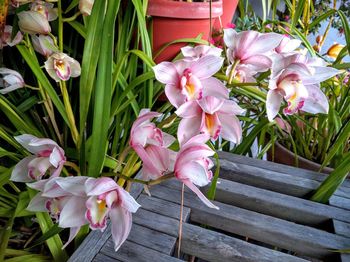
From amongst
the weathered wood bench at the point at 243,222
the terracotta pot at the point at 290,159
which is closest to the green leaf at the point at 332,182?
the weathered wood bench at the point at 243,222

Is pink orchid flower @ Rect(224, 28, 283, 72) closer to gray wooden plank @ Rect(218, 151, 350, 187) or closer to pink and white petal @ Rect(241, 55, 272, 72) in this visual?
pink and white petal @ Rect(241, 55, 272, 72)

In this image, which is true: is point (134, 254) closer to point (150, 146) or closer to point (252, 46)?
point (150, 146)

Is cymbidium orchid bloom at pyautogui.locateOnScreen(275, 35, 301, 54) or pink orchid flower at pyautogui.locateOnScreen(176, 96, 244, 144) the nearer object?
pink orchid flower at pyautogui.locateOnScreen(176, 96, 244, 144)

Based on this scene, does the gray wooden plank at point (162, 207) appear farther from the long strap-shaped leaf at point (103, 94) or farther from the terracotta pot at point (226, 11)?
the terracotta pot at point (226, 11)

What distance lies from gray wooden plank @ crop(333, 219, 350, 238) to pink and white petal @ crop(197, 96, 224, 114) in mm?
371

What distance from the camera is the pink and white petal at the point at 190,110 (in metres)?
0.45

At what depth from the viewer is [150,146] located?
1.60 ft

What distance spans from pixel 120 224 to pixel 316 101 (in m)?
0.33

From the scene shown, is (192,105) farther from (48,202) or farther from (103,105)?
(48,202)

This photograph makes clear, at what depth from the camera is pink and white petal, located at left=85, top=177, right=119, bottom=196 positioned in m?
0.42

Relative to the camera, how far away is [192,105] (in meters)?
0.46

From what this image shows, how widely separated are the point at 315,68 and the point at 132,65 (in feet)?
1.38

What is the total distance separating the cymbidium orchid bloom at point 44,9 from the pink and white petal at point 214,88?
0.36 metres

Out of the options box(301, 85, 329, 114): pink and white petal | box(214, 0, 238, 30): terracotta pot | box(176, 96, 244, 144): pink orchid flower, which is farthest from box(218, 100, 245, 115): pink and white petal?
box(214, 0, 238, 30): terracotta pot
